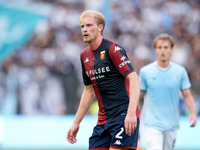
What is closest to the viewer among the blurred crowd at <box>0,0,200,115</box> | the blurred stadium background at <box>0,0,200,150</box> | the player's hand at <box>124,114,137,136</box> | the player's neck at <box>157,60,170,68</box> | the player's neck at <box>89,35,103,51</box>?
the player's hand at <box>124,114,137,136</box>

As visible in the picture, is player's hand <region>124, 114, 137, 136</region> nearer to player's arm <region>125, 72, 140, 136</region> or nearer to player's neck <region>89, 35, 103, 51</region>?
player's arm <region>125, 72, 140, 136</region>

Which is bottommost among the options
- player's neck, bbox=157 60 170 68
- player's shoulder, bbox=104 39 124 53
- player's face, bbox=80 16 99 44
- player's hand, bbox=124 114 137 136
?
player's hand, bbox=124 114 137 136

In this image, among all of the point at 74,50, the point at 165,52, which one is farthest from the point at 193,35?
the point at 165,52

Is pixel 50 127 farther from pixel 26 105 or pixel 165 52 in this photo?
pixel 165 52

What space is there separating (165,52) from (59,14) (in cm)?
934

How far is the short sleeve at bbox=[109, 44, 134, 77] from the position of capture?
390 centimetres

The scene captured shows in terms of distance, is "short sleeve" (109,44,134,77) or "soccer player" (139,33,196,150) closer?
"short sleeve" (109,44,134,77)

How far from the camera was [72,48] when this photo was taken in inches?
535

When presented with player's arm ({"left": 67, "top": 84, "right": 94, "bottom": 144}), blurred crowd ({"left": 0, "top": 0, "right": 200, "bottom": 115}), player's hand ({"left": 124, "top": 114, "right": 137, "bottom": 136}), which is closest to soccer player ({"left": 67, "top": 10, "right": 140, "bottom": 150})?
player's hand ({"left": 124, "top": 114, "right": 137, "bottom": 136})

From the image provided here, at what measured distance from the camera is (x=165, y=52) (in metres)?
6.03

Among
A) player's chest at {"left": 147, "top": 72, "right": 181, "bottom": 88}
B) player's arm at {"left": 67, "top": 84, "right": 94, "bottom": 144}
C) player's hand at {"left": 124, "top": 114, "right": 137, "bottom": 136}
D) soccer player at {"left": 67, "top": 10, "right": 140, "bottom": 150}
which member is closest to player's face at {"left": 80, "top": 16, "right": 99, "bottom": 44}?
soccer player at {"left": 67, "top": 10, "right": 140, "bottom": 150}

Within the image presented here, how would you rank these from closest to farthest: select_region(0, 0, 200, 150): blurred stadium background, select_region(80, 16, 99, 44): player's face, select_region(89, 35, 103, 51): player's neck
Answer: select_region(80, 16, 99, 44): player's face < select_region(89, 35, 103, 51): player's neck < select_region(0, 0, 200, 150): blurred stadium background

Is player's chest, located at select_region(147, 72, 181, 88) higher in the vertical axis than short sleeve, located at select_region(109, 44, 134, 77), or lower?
lower

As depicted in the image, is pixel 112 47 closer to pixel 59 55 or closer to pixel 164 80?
pixel 164 80
